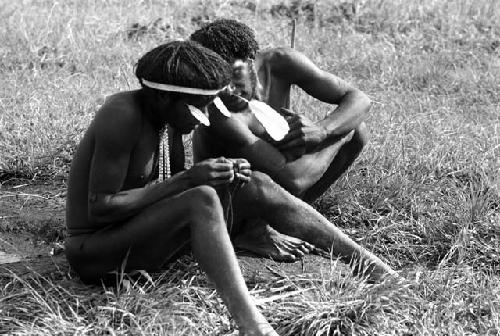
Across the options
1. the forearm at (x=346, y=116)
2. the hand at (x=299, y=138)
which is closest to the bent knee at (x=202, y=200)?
the hand at (x=299, y=138)

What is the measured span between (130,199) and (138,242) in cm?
17

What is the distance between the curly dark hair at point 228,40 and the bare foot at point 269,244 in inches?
27.1

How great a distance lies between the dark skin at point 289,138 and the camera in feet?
13.1

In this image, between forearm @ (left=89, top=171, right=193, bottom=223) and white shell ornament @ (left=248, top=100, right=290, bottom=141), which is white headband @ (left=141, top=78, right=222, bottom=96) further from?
white shell ornament @ (left=248, top=100, right=290, bottom=141)

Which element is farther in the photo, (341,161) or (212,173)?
(341,161)

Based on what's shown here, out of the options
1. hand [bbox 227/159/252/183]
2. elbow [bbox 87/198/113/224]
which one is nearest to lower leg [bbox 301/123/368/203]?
hand [bbox 227/159/252/183]

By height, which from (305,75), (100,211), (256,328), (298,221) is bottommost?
(256,328)

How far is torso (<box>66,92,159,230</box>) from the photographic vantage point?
355 centimetres

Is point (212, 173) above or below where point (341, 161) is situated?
above

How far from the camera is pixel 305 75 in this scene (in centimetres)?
422

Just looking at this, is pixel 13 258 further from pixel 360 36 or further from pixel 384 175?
pixel 360 36

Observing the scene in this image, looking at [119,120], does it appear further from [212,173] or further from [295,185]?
[295,185]

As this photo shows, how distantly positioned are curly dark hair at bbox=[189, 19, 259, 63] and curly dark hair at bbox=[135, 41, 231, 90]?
14.1 inches

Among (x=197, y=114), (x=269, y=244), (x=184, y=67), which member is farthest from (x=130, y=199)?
(x=269, y=244)
